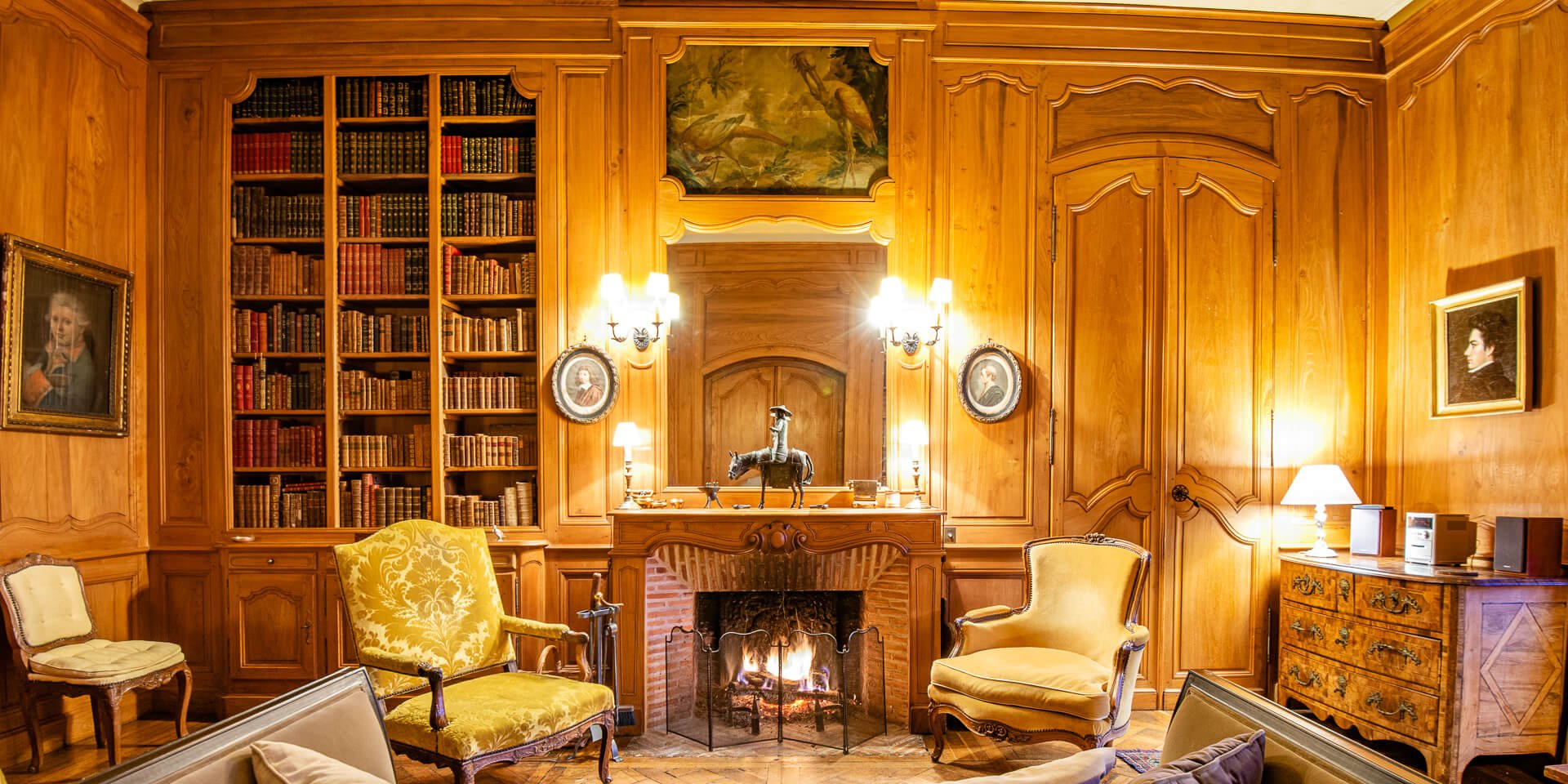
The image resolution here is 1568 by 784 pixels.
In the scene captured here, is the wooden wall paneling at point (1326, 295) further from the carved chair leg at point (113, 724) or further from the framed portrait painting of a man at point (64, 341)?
the framed portrait painting of a man at point (64, 341)

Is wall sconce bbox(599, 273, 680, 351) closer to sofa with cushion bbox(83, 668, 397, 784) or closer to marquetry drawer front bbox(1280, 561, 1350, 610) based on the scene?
sofa with cushion bbox(83, 668, 397, 784)

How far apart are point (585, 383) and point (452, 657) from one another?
158 cm

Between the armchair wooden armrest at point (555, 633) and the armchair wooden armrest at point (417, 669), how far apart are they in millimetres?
402

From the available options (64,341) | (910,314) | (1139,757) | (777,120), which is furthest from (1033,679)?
Result: (64,341)

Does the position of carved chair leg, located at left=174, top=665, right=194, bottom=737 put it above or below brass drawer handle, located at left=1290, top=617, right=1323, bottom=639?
below

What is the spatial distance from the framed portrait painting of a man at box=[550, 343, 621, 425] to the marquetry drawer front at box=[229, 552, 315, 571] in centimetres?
154

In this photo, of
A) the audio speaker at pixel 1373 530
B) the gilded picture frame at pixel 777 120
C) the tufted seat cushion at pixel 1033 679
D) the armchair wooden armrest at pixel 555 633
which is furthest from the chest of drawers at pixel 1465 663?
the armchair wooden armrest at pixel 555 633

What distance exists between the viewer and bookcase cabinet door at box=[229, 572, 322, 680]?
4.10 meters

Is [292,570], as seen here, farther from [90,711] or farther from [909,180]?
[909,180]

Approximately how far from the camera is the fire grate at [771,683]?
3891 mm

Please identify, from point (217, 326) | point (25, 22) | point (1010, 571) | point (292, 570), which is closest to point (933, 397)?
point (1010, 571)

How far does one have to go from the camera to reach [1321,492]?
12.9ft

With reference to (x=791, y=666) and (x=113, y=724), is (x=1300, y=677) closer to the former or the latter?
(x=791, y=666)

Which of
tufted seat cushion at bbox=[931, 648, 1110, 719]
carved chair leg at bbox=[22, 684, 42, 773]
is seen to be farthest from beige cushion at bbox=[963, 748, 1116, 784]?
carved chair leg at bbox=[22, 684, 42, 773]
